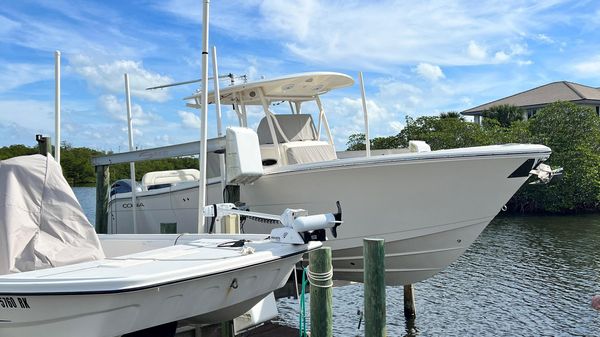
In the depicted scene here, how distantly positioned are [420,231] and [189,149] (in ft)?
12.8

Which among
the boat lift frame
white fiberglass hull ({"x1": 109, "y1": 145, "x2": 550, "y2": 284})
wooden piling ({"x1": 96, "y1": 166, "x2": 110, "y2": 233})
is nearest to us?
white fiberglass hull ({"x1": 109, "y1": 145, "x2": 550, "y2": 284})

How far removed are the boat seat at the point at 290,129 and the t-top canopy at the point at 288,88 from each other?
1.56 feet

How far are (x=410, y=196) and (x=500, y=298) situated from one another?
6199 millimetres

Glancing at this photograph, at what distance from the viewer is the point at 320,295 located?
19.9 ft

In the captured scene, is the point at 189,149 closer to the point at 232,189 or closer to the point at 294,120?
the point at 232,189

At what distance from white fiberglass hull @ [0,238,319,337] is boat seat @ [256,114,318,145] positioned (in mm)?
5566

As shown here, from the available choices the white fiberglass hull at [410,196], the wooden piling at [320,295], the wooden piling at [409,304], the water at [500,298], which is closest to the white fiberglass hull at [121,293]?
the wooden piling at [320,295]

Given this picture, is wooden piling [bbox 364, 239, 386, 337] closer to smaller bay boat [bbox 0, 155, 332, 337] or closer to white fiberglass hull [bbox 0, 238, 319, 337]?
smaller bay boat [bbox 0, 155, 332, 337]

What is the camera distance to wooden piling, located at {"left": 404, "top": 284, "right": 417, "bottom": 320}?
1138 centimetres

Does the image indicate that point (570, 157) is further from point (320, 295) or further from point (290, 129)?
point (320, 295)

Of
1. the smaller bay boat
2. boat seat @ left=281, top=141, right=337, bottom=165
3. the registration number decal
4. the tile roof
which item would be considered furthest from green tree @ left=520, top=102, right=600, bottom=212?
the registration number decal

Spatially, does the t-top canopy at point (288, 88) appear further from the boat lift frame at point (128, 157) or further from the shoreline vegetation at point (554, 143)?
the shoreline vegetation at point (554, 143)

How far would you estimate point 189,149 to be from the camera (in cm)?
903

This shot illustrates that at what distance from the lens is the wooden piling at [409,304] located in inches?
448
